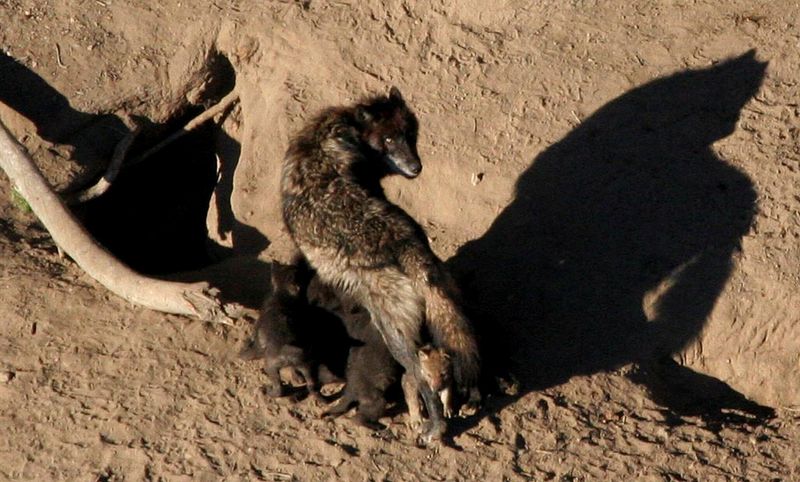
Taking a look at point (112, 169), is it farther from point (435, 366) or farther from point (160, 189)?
point (435, 366)

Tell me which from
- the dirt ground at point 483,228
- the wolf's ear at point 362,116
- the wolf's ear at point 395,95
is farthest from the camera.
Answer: the wolf's ear at point 395,95

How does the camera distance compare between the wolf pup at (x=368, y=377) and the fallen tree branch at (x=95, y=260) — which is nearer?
the wolf pup at (x=368, y=377)

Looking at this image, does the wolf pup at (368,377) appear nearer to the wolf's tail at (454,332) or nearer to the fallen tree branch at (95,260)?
the wolf's tail at (454,332)

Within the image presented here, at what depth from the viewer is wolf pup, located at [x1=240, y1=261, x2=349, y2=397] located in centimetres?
762

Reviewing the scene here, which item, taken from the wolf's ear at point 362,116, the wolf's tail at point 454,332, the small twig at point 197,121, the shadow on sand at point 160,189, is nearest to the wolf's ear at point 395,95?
the wolf's ear at point 362,116

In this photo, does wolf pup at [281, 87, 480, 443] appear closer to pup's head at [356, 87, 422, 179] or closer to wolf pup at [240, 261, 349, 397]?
pup's head at [356, 87, 422, 179]

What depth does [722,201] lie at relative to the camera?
8.59 metres

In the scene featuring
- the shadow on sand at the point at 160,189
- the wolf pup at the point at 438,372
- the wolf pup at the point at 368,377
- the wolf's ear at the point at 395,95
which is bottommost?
the shadow on sand at the point at 160,189

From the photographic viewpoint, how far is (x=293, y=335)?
7699 millimetres

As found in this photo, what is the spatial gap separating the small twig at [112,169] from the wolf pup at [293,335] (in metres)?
1.77

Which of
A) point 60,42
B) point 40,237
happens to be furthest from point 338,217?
point 60,42

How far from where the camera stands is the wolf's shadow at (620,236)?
8180mm

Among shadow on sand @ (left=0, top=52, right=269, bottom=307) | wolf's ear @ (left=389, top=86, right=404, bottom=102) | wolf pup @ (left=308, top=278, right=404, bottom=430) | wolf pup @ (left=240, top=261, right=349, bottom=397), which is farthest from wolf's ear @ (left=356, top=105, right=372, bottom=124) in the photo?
shadow on sand @ (left=0, top=52, right=269, bottom=307)

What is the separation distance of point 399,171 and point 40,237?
2683 millimetres
